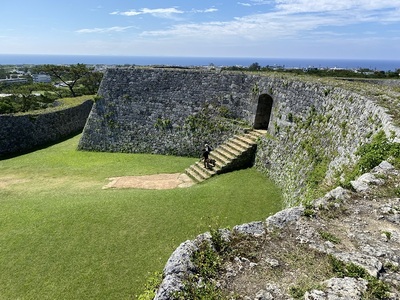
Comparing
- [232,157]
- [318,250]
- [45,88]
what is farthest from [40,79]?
[318,250]

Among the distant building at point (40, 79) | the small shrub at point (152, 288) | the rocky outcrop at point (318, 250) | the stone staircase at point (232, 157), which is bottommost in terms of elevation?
the distant building at point (40, 79)

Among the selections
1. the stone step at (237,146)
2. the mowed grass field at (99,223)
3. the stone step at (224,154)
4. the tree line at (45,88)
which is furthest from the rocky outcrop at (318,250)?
the tree line at (45,88)

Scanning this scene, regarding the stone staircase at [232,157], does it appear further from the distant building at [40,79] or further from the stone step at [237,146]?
the distant building at [40,79]

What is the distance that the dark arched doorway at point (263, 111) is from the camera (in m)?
16.3

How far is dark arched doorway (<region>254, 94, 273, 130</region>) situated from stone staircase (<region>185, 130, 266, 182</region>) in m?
0.60

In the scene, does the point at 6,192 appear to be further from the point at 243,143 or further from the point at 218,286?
the point at 218,286

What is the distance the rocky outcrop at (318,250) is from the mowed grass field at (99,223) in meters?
2.58

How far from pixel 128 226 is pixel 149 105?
10581 millimetres

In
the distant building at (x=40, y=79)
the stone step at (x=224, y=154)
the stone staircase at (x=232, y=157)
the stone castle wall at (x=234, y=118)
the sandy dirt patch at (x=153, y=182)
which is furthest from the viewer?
the distant building at (x=40, y=79)

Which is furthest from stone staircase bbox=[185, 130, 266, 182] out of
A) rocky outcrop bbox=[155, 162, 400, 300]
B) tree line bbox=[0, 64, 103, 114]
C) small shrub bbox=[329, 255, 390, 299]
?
tree line bbox=[0, 64, 103, 114]

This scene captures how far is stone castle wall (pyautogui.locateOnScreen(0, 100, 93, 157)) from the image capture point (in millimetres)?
21109

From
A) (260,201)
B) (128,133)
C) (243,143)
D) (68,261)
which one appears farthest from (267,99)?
(68,261)

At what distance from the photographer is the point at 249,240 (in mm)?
4250

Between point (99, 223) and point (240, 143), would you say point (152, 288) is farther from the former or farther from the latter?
point (240, 143)
